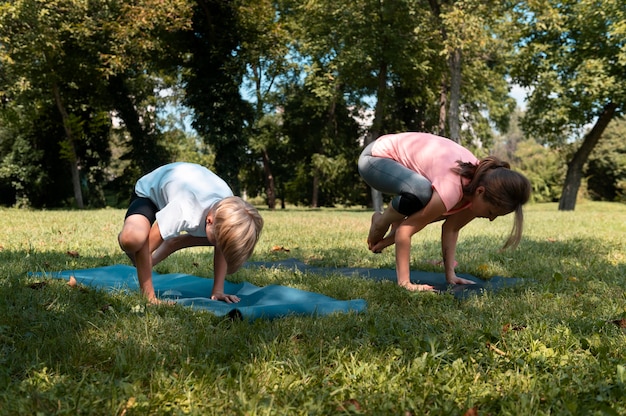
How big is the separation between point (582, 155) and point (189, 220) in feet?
62.3

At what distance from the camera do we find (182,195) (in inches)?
131

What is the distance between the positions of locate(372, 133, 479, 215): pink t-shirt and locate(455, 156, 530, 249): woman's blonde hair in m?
0.09

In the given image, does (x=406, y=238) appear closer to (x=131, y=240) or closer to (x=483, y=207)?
(x=483, y=207)

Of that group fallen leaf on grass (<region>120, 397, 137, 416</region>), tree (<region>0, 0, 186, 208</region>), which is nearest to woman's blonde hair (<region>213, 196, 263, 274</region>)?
fallen leaf on grass (<region>120, 397, 137, 416</region>)

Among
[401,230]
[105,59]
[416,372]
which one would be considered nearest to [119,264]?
[401,230]

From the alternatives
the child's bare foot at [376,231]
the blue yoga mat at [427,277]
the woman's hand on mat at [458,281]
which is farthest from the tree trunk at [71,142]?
the woman's hand on mat at [458,281]

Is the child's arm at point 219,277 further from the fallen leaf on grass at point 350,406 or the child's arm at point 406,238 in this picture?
the fallen leaf on grass at point 350,406

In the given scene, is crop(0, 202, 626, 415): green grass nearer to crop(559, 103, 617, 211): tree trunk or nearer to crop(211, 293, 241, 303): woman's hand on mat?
crop(211, 293, 241, 303): woman's hand on mat

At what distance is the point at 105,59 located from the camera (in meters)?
18.7

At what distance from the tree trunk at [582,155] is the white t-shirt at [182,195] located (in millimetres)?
18571

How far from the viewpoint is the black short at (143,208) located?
3.44 meters

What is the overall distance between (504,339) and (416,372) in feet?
1.96

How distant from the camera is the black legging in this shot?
3.85 metres

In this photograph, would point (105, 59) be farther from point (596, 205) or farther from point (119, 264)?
point (596, 205)
